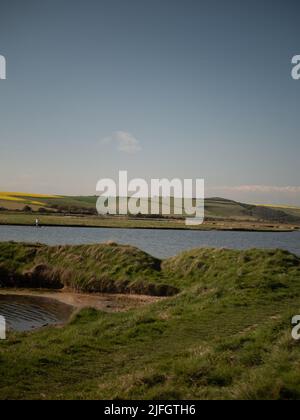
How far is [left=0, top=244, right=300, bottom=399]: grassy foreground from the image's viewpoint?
931 cm

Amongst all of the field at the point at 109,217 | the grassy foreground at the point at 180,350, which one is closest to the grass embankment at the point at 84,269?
the grassy foreground at the point at 180,350

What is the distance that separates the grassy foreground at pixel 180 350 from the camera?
30.6 ft

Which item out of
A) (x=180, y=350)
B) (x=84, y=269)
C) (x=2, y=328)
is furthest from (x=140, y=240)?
(x=180, y=350)

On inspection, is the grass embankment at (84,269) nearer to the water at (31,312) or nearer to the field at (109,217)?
the water at (31,312)

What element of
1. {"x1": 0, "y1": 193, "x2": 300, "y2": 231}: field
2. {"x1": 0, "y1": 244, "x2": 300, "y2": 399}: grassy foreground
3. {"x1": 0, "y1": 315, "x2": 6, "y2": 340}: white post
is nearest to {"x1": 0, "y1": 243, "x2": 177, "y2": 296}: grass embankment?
{"x1": 0, "y1": 244, "x2": 300, "y2": 399}: grassy foreground

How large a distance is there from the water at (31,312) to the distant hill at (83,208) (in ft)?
319

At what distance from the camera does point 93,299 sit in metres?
28.6

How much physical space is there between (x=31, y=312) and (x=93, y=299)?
470 centimetres

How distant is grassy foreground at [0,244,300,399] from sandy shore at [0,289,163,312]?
184 inches

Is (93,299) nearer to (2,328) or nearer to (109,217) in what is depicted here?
(2,328)

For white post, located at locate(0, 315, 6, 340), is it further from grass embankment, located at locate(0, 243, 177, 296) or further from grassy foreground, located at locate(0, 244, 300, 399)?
grass embankment, located at locate(0, 243, 177, 296)

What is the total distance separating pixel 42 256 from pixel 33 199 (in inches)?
4765

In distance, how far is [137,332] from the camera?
52.4 ft
